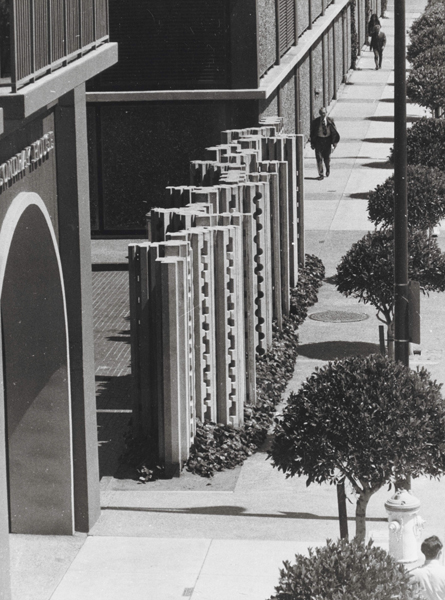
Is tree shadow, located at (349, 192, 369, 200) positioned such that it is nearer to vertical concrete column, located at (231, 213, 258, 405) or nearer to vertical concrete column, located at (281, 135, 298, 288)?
vertical concrete column, located at (281, 135, 298, 288)

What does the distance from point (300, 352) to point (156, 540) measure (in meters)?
7.88

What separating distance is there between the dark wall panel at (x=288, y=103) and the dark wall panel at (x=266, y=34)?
193cm

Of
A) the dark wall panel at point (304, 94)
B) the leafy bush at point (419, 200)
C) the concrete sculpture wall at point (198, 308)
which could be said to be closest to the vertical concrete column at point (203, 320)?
the concrete sculpture wall at point (198, 308)

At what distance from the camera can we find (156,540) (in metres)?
13.1

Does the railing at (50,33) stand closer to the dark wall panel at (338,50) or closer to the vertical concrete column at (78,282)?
the vertical concrete column at (78,282)

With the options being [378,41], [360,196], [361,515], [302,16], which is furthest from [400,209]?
[378,41]

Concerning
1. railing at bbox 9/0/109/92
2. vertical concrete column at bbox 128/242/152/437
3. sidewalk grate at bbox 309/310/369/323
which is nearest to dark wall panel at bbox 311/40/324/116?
sidewalk grate at bbox 309/310/369/323

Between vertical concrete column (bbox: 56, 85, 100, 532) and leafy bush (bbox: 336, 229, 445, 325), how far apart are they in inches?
272

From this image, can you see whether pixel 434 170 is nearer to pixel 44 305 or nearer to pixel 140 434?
pixel 140 434

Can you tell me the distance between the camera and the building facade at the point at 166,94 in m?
27.9

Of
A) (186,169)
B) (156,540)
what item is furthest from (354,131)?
(156,540)

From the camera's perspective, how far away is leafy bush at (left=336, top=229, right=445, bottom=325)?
19.3 metres

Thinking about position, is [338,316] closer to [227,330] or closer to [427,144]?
[227,330]

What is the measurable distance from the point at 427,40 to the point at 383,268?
34.9 m
